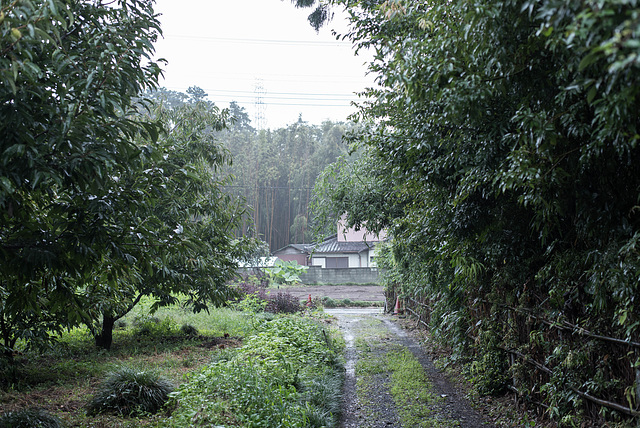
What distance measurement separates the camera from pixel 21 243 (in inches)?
137

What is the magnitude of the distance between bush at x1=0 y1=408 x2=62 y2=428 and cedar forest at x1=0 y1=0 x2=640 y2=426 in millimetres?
961

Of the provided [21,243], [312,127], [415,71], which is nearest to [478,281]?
[415,71]

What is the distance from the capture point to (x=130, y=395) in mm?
5496

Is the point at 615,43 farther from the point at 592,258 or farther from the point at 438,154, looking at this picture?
the point at 438,154

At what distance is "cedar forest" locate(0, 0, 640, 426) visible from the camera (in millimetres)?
2674

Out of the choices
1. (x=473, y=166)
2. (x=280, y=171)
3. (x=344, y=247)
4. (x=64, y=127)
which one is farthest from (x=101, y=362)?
(x=280, y=171)

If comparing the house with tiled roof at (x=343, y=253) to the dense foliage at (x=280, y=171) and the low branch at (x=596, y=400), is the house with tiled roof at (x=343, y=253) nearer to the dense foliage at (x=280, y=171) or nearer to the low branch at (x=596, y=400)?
the dense foliage at (x=280, y=171)

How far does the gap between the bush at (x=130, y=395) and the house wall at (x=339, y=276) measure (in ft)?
86.9

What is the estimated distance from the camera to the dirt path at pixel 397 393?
216 inches

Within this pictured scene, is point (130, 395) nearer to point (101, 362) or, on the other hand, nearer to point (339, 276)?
point (101, 362)

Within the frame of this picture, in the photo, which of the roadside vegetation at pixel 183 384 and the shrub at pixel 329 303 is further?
the shrub at pixel 329 303

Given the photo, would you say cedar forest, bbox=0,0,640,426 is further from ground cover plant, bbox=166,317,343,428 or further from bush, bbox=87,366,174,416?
ground cover plant, bbox=166,317,343,428

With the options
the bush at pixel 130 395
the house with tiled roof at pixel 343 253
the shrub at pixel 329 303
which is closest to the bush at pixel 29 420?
the bush at pixel 130 395

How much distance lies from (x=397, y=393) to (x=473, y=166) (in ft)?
12.5
